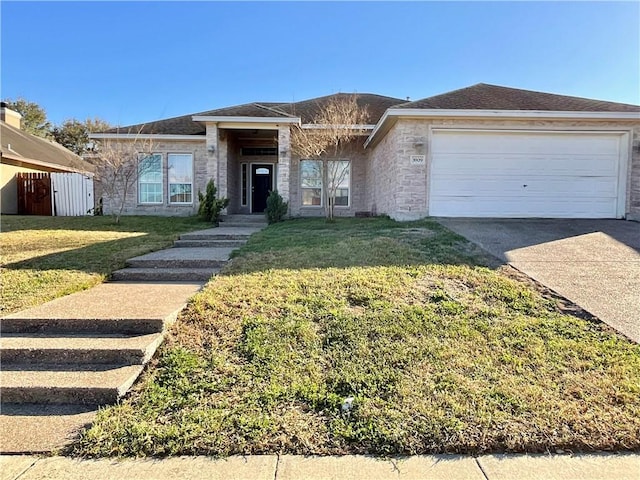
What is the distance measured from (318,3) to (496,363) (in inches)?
360

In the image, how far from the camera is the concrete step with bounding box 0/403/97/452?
260cm

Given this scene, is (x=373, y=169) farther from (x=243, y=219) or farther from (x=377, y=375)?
(x=377, y=375)

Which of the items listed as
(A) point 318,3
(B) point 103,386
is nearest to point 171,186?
(A) point 318,3

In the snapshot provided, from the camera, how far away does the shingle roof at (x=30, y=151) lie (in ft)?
56.3

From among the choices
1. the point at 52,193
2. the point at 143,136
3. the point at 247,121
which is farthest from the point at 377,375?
the point at 52,193

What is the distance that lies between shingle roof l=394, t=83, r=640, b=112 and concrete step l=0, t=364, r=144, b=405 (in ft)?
30.8

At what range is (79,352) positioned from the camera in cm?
350

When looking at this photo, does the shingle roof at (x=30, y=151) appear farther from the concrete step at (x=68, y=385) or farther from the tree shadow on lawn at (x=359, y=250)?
the concrete step at (x=68, y=385)

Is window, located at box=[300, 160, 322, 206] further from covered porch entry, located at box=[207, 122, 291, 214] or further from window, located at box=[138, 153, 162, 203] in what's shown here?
window, located at box=[138, 153, 162, 203]

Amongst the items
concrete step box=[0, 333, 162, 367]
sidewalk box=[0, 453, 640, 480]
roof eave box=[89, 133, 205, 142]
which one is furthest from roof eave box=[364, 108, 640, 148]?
sidewalk box=[0, 453, 640, 480]

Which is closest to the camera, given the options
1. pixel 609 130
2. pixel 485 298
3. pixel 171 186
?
pixel 485 298

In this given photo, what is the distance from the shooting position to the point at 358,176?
1527 cm

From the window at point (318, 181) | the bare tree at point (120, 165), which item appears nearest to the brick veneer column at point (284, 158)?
the window at point (318, 181)

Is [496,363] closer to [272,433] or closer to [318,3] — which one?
[272,433]
